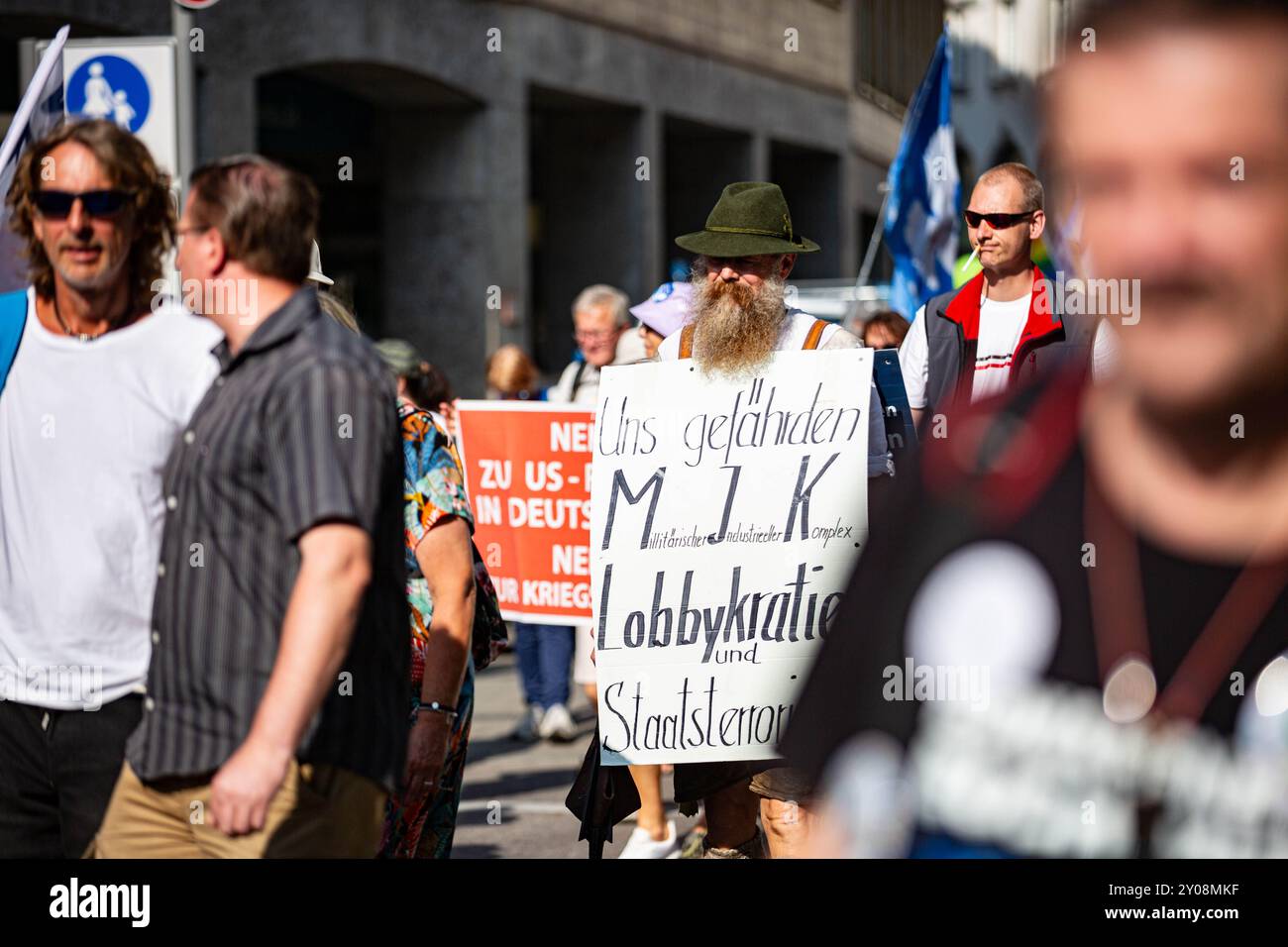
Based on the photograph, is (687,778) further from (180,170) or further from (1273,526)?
(180,170)

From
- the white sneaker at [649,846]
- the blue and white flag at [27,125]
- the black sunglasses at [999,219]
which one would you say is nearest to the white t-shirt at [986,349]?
the black sunglasses at [999,219]

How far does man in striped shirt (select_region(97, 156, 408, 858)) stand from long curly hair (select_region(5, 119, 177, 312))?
0.29 m

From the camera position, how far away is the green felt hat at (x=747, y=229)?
5.29m

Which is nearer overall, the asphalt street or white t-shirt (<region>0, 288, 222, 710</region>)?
white t-shirt (<region>0, 288, 222, 710</region>)

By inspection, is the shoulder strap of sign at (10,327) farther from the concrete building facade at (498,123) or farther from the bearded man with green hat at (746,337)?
the concrete building facade at (498,123)

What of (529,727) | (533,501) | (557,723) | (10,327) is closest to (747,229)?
(10,327)

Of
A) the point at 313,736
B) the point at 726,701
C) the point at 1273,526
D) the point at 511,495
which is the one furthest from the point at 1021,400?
the point at 511,495

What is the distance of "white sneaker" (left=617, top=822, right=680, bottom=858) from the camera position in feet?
22.4

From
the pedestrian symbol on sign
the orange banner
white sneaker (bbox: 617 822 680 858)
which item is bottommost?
white sneaker (bbox: 617 822 680 858)

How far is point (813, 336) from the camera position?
207 inches

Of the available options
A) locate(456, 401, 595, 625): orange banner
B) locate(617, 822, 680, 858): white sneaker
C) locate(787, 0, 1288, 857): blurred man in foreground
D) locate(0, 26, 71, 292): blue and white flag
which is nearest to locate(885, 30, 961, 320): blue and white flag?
locate(456, 401, 595, 625): orange banner

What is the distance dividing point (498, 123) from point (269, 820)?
1966 centimetres

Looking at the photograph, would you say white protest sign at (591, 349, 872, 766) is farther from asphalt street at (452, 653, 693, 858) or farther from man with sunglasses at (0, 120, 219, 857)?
asphalt street at (452, 653, 693, 858)
